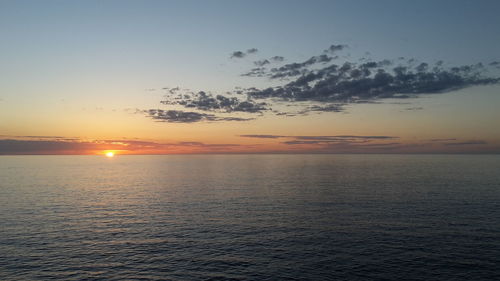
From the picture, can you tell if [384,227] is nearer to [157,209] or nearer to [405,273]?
[405,273]

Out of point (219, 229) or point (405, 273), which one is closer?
point (405, 273)

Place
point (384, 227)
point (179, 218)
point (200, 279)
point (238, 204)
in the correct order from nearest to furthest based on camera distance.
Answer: point (200, 279) < point (384, 227) < point (179, 218) < point (238, 204)

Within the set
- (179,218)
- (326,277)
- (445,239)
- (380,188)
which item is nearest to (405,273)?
(326,277)

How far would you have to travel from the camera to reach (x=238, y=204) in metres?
82.2

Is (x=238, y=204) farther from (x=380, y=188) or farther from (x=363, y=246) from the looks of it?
(x=380, y=188)

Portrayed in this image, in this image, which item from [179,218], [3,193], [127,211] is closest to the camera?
[179,218]

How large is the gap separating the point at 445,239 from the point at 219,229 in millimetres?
35621

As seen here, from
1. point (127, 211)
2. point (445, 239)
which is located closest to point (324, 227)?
point (445, 239)

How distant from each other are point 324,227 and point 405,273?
20935 millimetres

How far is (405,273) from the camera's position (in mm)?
38688

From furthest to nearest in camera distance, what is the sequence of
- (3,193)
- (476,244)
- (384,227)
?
(3,193)
(384,227)
(476,244)

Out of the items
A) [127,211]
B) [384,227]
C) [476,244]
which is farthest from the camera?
[127,211]

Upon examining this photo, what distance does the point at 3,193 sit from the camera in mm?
103688

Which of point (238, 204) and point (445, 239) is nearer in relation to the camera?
point (445, 239)
